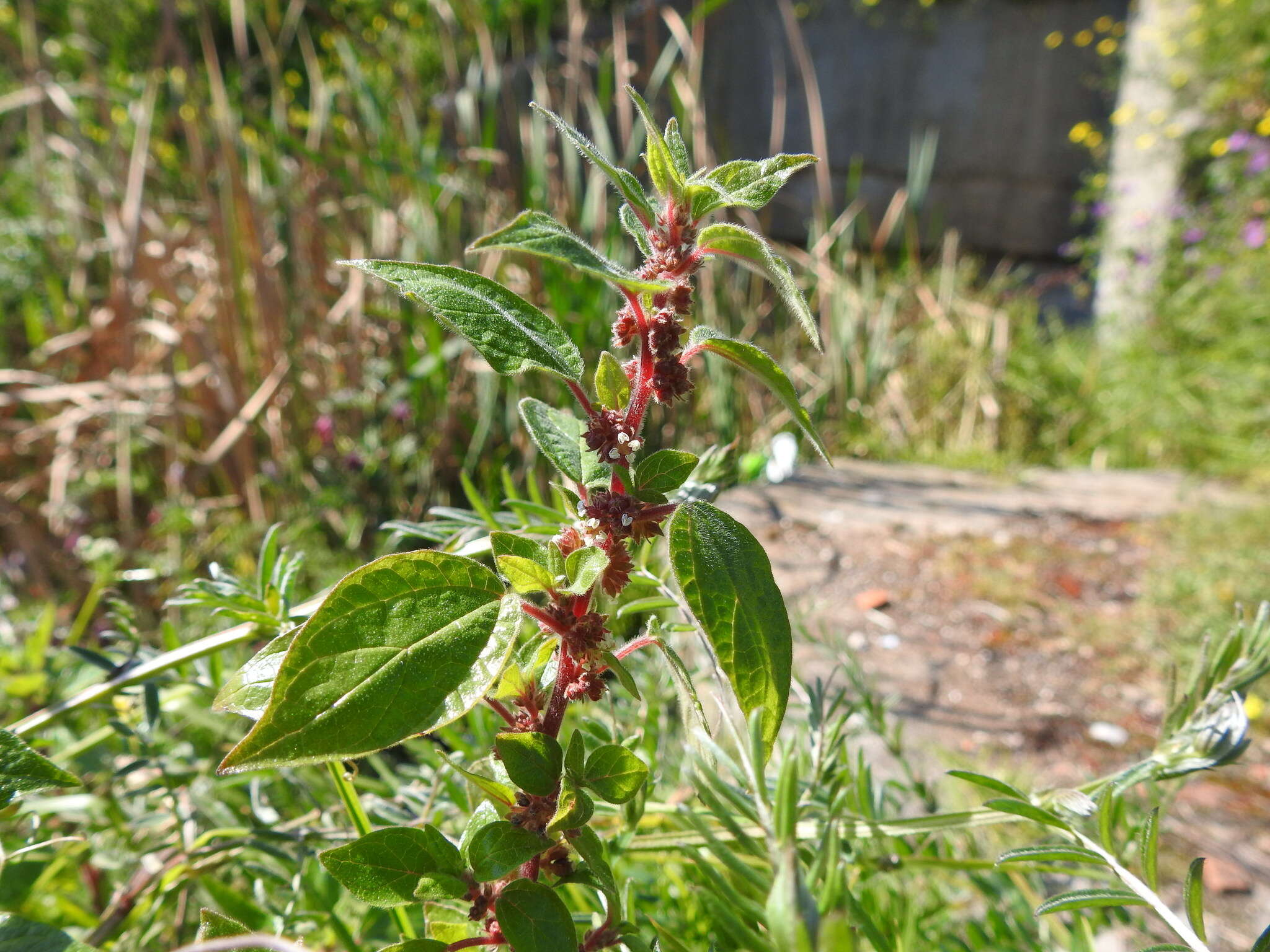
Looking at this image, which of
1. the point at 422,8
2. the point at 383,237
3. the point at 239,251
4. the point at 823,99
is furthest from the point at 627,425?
the point at 823,99

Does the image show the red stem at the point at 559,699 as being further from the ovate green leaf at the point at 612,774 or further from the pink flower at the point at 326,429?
the pink flower at the point at 326,429

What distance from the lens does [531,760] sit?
266mm

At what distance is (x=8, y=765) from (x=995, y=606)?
5.11 ft

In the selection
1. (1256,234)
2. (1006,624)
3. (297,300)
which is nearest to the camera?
(1006,624)

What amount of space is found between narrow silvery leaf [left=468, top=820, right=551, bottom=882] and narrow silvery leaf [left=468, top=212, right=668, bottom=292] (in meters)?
0.18

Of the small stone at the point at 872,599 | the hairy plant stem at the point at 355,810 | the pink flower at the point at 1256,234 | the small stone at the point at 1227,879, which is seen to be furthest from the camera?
the pink flower at the point at 1256,234

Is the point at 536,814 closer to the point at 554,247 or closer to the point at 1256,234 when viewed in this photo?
the point at 554,247

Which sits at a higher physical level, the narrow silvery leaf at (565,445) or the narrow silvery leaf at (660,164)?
the narrow silvery leaf at (660,164)

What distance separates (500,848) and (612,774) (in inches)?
1.8

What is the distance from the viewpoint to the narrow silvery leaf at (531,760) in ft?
0.85

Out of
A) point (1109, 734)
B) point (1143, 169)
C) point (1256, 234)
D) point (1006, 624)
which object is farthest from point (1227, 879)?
point (1143, 169)

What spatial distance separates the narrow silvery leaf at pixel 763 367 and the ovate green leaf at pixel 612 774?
13 centimetres

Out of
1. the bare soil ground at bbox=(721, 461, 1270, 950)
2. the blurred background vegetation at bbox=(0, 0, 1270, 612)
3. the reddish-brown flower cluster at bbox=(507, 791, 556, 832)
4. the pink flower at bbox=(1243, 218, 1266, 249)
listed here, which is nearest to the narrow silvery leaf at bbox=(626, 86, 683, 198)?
the reddish-brown flower cluster at bbox=(507, 791, 556, 832)

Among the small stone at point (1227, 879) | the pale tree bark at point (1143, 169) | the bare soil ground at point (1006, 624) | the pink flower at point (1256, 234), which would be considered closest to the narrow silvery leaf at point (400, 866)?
the bare soil ground at point (1006, 624)
